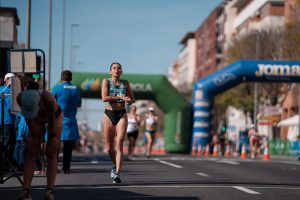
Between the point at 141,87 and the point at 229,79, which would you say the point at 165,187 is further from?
the point at 141,87

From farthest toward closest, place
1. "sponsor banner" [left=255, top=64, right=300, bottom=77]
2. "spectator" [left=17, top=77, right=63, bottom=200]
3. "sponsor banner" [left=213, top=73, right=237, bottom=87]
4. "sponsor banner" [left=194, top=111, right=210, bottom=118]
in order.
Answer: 1. "sponsor banner" [left=194, top=111, right=210, bottom=118]
2. "sponsor banner" [left=213, top=73, right=237, bottom=87]
3. "sponsor banner" [left=255, top=64, right=300, bottom=77]
4. "spectator" [left=17, top=77, right=63, bottom=200]

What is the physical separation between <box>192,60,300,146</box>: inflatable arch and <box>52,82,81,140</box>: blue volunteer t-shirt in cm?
2406

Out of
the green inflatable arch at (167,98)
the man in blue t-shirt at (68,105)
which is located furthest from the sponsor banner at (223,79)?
the man in blue t-shirt at (68,105)

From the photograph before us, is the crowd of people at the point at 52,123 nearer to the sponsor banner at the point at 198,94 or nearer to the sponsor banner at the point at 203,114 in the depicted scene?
the sponsor banner at the point at 198,94

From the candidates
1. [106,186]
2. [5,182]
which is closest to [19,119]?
[5,182]

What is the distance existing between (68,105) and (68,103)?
0.13 ft

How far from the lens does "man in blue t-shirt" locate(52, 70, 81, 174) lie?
1625 cm

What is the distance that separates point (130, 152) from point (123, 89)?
39.6ft

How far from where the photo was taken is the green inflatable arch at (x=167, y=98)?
4528 centimetres

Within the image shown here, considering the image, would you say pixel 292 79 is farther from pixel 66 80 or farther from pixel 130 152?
pixel 66 80

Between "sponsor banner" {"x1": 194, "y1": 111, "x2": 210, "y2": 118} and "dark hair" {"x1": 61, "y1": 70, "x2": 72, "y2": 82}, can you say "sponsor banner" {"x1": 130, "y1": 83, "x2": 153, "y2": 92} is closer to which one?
"sponsor banner" {"x1": 194, "y1": 111, "x2": 210, "y2": 118}

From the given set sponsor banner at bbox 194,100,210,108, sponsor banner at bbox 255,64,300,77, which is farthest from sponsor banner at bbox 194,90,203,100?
sponsor banner at bbox 255,64,300,77

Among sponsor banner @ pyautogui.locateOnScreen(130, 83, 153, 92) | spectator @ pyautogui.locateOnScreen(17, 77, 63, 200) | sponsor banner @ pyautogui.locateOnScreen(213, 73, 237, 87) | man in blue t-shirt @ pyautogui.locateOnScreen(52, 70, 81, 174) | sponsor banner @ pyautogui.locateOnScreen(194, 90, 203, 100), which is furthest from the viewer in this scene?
sponsor banner @ pyautogui.locateOnScreen(130, 83, 153, 92)

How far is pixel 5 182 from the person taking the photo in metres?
14.0
